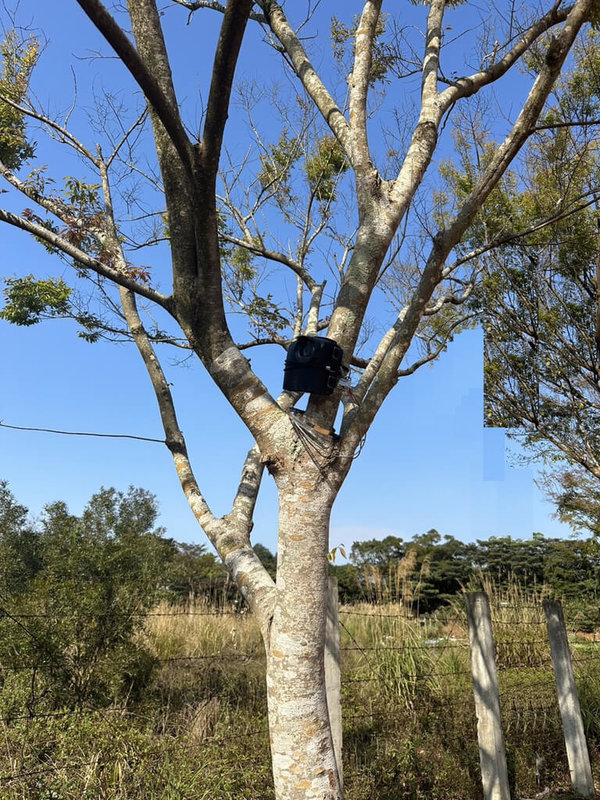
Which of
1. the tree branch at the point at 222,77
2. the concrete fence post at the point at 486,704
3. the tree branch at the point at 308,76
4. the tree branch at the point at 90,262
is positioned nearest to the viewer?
the tree branch at the point at 222,77

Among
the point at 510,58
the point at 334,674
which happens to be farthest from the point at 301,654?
the point at 510,58

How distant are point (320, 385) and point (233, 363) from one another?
1.25ft

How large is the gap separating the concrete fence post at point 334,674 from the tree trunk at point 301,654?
2.80 ft

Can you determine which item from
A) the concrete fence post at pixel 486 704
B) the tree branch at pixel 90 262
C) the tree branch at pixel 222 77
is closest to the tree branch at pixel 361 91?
the tree branch at pixel 222 77

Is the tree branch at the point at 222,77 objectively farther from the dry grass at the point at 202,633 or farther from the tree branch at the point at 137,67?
the dry grass at the point at 202,633

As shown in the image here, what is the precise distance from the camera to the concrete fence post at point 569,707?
161 inches

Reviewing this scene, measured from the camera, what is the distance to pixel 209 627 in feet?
19.7

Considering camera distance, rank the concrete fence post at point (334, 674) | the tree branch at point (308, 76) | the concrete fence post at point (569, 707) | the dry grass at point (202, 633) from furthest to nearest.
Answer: the dry grass at point (202, 633)
the concrete fence post at point (569, 707)
the tree branch at point (308, 76)
the concrete fence post at point (334, 674)

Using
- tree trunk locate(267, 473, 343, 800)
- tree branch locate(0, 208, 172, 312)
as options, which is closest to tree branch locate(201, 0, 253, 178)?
tree branch locate(0, 208, 172, 312)

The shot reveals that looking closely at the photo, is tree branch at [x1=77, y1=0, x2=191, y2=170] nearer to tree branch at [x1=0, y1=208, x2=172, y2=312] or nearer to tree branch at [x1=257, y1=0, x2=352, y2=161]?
tree branch at [x1=0, y1=208, x2=172, y2=312]

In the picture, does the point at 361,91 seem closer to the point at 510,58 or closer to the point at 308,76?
the point at 308,76

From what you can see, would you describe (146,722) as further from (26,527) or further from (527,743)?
(26,527)

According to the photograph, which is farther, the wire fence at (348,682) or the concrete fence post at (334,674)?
the wire fence at (348,682)

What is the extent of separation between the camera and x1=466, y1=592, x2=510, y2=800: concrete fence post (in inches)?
138
